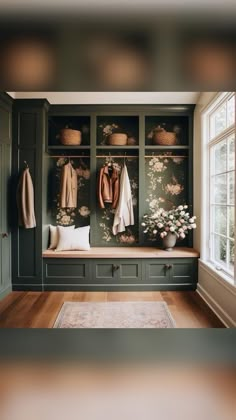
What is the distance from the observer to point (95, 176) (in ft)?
14.6

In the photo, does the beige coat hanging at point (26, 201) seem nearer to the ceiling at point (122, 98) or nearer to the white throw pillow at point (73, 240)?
the white throw pillow at point (73, 240)

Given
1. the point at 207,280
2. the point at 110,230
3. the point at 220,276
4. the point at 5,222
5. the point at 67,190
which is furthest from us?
the point at 110,230

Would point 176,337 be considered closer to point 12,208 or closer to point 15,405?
point 15,405

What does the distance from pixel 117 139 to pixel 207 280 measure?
239 centimetres

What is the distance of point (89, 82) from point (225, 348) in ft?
0.82

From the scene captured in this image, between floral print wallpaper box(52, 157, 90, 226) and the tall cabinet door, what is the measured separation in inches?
32.4

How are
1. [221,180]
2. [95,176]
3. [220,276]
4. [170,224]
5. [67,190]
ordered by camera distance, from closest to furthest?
[220,276] → [221,180] → [170,224] → [67,190] → [95,176]

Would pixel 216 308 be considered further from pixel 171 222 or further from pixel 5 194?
pixel 5 194

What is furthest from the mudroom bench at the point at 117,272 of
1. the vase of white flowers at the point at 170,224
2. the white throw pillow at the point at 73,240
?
the vase of white flowers at the point at 170,224

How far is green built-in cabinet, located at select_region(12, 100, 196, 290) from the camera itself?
4.07 metres

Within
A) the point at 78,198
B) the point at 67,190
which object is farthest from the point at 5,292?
the point at 78,198

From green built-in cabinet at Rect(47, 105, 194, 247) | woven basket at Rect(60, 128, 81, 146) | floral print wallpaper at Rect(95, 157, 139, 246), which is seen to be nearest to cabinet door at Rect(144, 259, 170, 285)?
green built-in cabinet at Rect(47, 105, 194, 247)

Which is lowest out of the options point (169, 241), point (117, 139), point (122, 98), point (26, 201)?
point (169, 241)

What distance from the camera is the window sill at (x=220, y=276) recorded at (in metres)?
2.88
